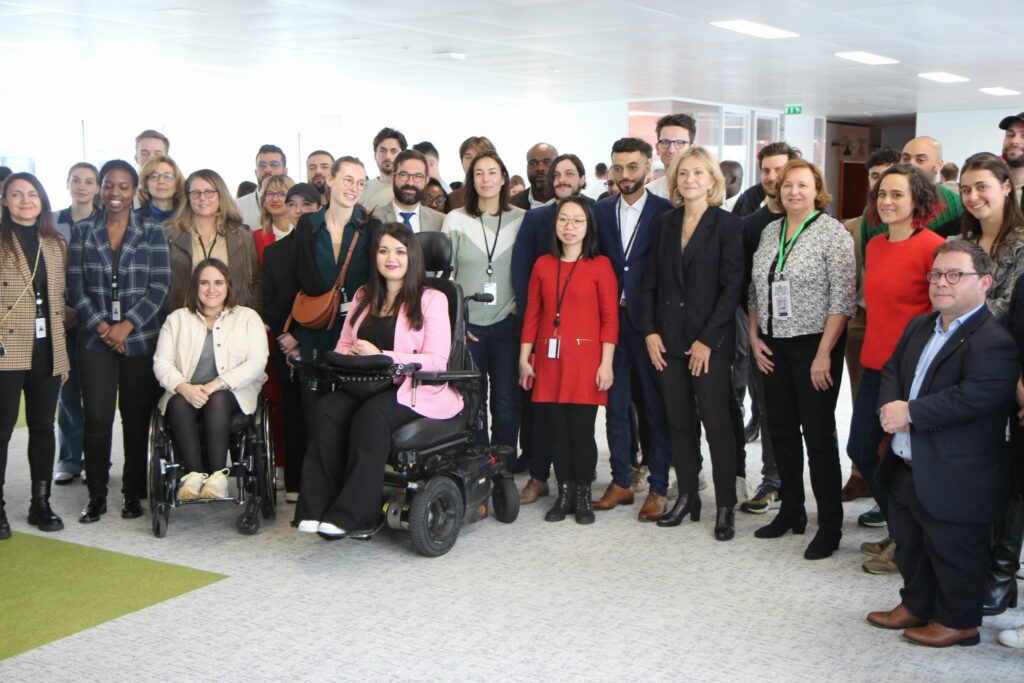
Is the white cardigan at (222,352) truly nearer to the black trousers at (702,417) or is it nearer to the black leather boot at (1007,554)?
the black trousers at (702,417)

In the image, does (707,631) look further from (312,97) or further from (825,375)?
(312,97)

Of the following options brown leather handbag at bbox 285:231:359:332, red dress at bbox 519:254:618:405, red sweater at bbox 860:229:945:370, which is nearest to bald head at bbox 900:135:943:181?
red sweater at bbox 860:229:945:370

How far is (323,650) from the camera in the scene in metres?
3.42

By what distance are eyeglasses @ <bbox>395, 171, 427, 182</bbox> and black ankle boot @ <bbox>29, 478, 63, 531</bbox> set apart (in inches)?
85.5

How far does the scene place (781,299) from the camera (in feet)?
13.9

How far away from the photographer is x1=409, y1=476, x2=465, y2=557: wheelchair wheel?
4242 mm

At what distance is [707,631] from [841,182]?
23.4m

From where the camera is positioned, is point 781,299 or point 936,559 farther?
point 781,299

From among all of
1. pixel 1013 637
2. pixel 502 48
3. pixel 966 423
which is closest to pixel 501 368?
pixel 966 423

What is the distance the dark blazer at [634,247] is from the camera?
4770 millimetres

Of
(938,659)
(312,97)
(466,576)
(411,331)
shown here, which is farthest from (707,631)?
(312,97)

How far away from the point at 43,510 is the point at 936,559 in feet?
12.4

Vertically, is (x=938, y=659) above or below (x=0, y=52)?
below

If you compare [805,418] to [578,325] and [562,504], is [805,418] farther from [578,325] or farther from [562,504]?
[562,504]
